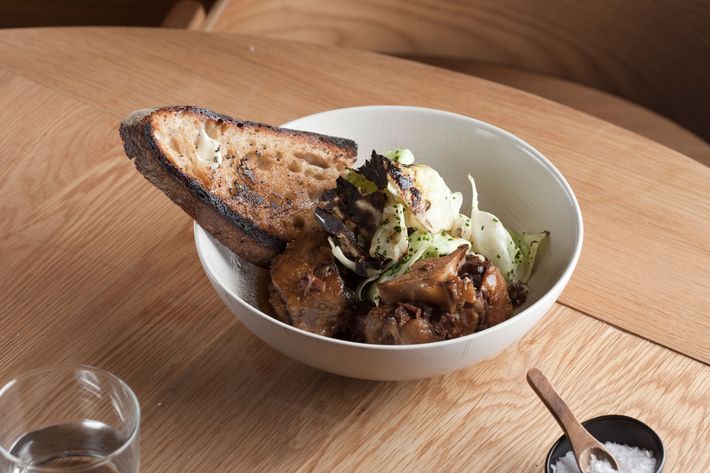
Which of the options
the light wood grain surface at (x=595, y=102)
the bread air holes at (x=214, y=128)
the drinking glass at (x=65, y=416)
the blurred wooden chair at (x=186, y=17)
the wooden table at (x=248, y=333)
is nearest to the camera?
the drinking glass at (x=65, y=416)

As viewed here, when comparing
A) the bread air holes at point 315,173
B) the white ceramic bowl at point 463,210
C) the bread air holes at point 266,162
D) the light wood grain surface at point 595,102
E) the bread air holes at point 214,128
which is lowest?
the light wood grain surface at point 595,102

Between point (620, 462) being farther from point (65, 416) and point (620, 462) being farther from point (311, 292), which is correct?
point (65, 416)

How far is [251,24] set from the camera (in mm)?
2201

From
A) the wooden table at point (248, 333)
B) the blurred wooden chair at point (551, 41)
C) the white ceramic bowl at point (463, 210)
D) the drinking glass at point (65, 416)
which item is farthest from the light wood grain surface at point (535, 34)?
the drinking glass at point (65, 416)

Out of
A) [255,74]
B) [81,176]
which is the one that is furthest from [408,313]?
[255,74]

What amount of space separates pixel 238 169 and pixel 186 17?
125 centimetres

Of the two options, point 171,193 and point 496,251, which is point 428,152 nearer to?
point 496,251

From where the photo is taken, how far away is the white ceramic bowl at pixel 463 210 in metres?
1.02

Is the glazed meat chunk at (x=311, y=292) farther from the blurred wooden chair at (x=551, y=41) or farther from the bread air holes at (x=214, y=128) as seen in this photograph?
the blurred wooden chair at (x=551, y=41)

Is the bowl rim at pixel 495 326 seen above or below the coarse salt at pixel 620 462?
above

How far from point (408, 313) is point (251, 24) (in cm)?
132

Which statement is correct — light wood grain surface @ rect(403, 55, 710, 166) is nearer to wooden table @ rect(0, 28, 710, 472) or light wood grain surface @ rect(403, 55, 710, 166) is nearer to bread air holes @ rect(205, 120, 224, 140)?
wooden table @ rect(0, 28, 710, 472)

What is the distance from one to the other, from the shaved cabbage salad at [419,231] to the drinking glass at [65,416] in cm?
33

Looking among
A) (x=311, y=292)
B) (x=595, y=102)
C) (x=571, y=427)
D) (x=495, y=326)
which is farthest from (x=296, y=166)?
(x=595, y=102)
